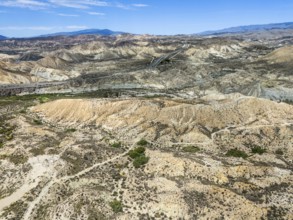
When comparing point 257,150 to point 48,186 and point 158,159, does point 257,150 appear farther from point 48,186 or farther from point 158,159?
Result: point 48,186

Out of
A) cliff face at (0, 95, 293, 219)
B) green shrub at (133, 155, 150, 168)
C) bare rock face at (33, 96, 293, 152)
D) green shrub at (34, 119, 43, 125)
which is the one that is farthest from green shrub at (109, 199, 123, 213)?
green shrub at (34, 119, 43, 125)

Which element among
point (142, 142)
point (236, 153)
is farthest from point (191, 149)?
point (142, 142)

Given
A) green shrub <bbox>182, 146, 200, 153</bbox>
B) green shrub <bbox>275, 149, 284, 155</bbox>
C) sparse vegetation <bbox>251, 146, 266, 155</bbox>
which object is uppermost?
green shrub <bbox>182, 146, 200, 153</bbox>

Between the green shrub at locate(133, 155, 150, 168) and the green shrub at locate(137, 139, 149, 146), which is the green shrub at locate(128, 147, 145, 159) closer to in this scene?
the green shrub at locate(133, 155, 150, 168)

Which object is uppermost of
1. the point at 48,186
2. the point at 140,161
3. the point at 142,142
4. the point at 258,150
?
the point at 140,161

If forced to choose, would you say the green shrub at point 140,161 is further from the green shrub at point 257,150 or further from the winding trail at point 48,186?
the green shrub at point 257,150

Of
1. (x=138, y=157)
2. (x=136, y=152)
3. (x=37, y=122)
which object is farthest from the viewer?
(x=37, y=122)
